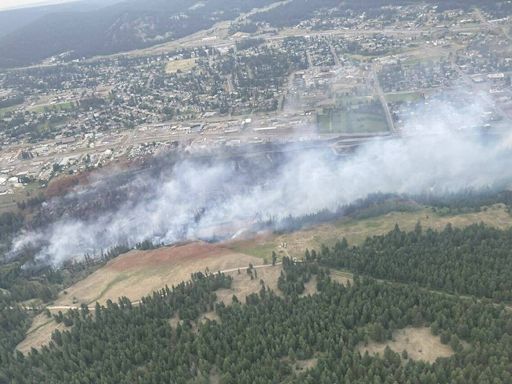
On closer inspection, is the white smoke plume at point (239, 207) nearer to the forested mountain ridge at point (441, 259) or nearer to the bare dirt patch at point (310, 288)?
the forested mountain ridge at point (441, 259)

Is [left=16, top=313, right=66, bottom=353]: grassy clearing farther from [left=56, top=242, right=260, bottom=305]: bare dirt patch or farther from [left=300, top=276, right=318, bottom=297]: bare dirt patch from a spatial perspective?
[left=300, top=276, right=318, bottom=297]: bare dirt patch

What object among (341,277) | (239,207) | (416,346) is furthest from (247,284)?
(239,207)

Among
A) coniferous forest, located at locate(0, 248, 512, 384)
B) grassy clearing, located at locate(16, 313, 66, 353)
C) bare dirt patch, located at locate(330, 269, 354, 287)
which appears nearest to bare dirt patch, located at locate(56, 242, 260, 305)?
grassy clearing, located at locate(16, 313, 66, 353)

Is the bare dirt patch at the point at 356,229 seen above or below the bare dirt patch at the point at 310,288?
below

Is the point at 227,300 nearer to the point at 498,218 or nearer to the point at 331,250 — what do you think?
the point at 331,250

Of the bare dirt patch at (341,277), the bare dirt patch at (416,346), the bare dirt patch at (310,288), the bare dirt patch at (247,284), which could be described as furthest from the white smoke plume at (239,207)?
the bare dirt patch at (416,346)

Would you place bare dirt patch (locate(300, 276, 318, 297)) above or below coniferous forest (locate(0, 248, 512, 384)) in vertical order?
below
